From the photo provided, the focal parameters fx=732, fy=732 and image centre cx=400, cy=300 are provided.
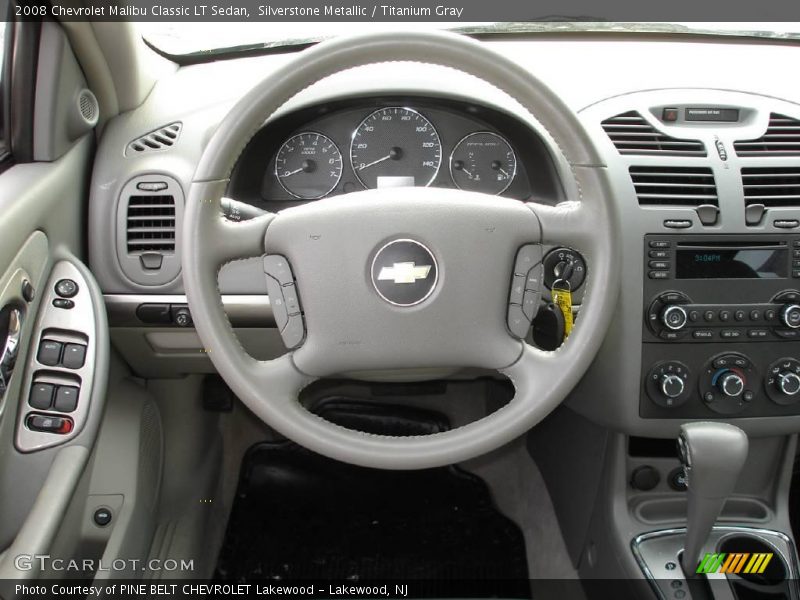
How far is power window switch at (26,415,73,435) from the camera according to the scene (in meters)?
1.49

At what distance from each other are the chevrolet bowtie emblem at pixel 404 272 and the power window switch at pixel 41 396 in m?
0.78

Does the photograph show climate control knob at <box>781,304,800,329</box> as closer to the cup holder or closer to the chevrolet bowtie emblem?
the cup holder

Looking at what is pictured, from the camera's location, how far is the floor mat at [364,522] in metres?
2.12

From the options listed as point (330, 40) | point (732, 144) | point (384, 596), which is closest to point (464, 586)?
point (384, 596)

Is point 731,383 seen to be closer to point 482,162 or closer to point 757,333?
point 757,333

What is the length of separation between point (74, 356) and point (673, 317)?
1.28 meters

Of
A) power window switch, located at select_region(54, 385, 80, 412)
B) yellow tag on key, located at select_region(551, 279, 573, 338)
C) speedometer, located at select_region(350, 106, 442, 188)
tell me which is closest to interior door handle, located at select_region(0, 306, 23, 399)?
power window switch, located at select_region(54, 385, 80, 412)

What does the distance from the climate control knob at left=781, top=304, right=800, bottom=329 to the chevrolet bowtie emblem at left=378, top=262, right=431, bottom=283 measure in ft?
2.90

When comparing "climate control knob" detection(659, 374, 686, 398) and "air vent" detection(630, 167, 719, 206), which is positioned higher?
"air vent" detection(630, 167, 719, 206)

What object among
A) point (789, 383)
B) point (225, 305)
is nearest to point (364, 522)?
point (225, 305)

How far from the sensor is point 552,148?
1.66 metres

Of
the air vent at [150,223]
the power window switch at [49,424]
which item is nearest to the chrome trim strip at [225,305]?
the air vent at [150,223]

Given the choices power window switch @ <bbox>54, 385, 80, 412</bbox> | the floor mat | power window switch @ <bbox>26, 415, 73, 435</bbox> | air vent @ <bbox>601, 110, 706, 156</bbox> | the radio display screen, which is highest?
air vent @ <bbox>601, 110, 706, 156</bbox>

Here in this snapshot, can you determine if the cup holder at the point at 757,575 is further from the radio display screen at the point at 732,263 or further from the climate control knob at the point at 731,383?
the radio display screen at the point at 732,263
